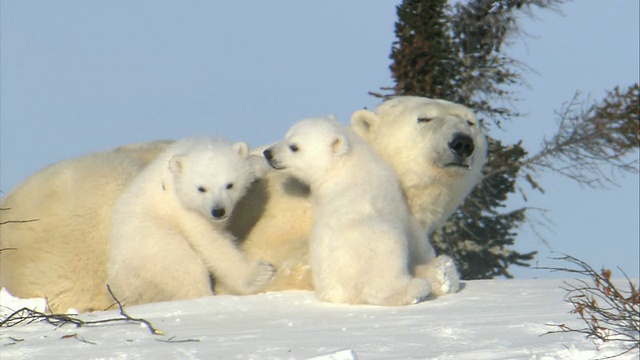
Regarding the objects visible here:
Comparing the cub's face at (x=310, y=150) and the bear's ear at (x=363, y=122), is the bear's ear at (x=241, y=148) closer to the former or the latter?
the cub's face at (x=310, y=150)

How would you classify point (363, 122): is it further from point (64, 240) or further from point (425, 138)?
point (64, 240)

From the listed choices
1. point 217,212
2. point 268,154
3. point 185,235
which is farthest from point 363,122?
point 185,235

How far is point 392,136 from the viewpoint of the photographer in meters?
7.73

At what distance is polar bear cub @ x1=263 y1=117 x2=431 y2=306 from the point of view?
6691 mm

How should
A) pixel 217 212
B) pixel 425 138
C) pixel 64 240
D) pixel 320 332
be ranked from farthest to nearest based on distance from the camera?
pixel 64 240, pixel 425 138, pixel 217 212, pixel 320 332

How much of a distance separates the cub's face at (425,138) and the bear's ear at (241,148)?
0.81 m

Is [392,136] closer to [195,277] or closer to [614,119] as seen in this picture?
[195,277]

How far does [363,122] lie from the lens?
26.0 feet

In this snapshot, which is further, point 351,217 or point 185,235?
point 185,235

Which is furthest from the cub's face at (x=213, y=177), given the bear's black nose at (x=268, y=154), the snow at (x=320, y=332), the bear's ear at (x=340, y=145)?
the bear's ear at (x=340, y=145)

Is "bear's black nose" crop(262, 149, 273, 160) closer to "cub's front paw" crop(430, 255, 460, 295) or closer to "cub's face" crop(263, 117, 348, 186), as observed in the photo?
"cub's face" crop(263, 117, 348, 186)

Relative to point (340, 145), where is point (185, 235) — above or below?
below

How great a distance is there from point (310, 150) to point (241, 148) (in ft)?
2.36

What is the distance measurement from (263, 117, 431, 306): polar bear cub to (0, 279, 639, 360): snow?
0.49 feet
